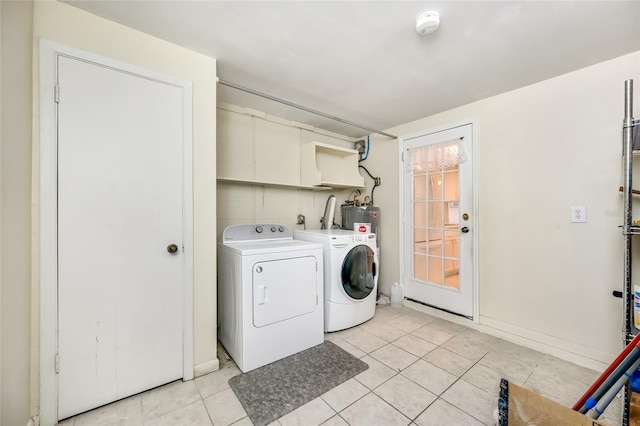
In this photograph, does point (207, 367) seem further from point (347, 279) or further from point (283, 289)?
point (347, 279)

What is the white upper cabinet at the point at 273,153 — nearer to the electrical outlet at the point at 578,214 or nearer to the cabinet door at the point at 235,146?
the cabinet door at the point at 235,146

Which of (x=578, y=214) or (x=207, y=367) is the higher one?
(x=578, y=214)

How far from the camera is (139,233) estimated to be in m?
1.54

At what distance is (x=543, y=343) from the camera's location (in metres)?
2.03

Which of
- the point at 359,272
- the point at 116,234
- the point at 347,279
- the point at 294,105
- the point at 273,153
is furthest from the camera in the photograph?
the point at 273,153

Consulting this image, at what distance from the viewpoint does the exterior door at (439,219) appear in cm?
252

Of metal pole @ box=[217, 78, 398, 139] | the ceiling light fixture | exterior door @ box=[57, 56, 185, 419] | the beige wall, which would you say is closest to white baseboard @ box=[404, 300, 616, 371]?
metal pole @ box=[217, 78, 398, 139]

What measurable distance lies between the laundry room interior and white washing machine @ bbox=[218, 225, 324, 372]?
0.02 m

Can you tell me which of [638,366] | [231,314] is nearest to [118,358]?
[231,314]

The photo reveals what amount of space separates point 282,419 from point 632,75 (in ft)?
10.3

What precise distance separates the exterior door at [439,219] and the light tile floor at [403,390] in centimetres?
60

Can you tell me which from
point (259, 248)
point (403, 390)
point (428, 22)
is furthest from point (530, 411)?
point (428, 22)

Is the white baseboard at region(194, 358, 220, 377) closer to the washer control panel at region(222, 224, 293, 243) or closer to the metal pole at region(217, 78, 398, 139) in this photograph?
the washer control panel at region(222, 224, 293, 243)

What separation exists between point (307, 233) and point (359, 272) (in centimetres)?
67
